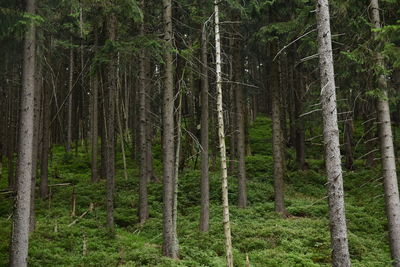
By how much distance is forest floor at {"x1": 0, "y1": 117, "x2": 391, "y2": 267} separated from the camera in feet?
38.3

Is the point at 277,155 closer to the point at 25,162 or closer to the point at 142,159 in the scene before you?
the point at 142,159

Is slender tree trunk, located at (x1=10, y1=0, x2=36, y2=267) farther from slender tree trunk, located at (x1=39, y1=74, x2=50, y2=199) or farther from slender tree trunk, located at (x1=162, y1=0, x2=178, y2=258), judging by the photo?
slender tree trunk, located at (x1=39, y1=74, x2=50, y2=199)

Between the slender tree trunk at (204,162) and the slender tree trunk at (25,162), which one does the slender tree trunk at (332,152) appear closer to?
the slender tree trunk at (204,162)

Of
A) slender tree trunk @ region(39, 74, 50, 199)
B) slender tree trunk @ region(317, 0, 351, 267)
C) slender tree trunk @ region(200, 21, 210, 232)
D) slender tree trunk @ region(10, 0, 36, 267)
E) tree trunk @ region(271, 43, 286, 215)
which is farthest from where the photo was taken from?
slender tree trunk @ region(39, 74, 50, 199)

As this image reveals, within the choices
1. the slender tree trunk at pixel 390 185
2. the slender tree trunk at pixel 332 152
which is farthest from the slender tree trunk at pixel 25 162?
the slender tree trunk at pixel 390 185

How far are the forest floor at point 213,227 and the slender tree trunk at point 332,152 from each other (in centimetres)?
63

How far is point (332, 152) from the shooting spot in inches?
329

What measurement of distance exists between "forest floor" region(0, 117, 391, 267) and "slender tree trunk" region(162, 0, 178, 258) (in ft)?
2.09

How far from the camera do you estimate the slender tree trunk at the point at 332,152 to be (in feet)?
26.6

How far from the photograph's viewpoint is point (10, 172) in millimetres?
21594

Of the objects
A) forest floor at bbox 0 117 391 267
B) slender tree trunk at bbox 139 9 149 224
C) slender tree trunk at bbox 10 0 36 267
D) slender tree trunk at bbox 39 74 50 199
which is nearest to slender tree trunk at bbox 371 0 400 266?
forest floor at bbox 0 117 391 267

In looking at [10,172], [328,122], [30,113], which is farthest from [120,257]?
[10,172]

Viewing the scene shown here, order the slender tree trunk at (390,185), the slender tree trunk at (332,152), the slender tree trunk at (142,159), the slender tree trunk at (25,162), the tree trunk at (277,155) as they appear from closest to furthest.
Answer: the slender tree trunk at (332,152) < the slender tree trunk at (25,162) < the slender tree trunk at (390,185) < the slender tree trunk at (142,159) < the tree trunk at (277,155)

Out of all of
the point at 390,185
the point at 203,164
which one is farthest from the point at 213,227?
the point at 390,185
